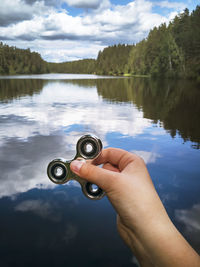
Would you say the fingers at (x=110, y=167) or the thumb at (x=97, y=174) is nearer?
the thumb at (x=97, y=174)

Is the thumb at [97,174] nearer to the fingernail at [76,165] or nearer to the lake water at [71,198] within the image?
the fingernail at [76,165]

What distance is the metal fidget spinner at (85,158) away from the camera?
2.06m

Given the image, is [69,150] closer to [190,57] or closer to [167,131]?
[167,131]

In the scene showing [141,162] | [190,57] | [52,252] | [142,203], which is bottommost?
[52,252]

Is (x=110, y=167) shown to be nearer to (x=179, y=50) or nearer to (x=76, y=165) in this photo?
(x=76, y=165)

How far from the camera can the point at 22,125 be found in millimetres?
14242

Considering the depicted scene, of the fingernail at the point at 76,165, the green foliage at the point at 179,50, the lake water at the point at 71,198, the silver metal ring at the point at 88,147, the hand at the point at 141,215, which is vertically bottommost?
the lake water at the point at 71,198

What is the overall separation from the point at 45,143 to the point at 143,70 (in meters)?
114

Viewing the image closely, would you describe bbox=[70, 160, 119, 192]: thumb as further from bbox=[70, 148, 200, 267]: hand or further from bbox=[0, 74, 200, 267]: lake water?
bbox=[0, 74, 200, 267]: lake water

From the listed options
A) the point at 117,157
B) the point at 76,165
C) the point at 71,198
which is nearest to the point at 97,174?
the point at 76,165

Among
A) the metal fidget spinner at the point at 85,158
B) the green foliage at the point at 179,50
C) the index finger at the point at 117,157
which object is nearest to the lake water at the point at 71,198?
the metal fidget spinner at the point at 85,158

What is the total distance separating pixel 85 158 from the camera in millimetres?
2078

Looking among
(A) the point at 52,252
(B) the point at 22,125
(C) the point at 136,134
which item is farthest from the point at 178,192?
(B) the point at 22,125

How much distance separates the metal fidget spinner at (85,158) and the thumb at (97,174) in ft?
0.46
